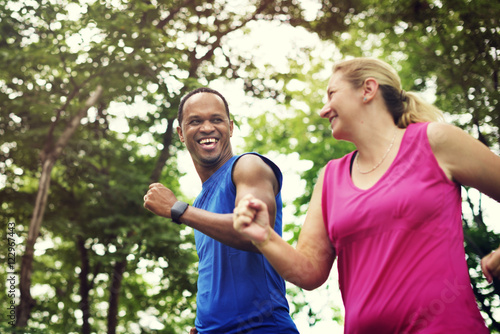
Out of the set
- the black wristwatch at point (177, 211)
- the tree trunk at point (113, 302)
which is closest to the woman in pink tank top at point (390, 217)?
the black wristwatch at point (177, 211)

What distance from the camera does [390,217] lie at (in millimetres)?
1825

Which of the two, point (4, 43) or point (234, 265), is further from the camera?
point (4, 43)

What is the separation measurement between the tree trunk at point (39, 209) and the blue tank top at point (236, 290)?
6603 millimetres

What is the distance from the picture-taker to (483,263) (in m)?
1.73

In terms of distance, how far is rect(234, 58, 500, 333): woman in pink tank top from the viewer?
173 cm

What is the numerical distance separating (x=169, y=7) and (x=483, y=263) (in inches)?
331

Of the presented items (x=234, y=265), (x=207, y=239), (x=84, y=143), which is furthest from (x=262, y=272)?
(x=84, y=143)

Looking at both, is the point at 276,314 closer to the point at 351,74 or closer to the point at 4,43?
the point at 351,74

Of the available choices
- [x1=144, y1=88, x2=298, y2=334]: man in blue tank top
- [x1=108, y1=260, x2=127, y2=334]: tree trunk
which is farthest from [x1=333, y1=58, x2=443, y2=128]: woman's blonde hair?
[x1=108, y1=260, x2=127, y2=334]: tree trunk

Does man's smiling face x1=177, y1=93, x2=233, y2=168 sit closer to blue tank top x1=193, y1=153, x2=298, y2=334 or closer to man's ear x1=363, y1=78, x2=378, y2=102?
blue tank top x1=193, y1=153, x2=298, y2=334

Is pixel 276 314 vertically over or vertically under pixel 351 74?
under

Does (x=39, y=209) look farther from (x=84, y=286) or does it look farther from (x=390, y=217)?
(x=390, y=217)

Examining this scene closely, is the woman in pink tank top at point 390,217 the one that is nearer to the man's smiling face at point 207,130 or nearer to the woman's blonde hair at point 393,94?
the woman's blonde hair at point 393,94

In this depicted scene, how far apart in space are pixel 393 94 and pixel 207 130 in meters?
1.26
